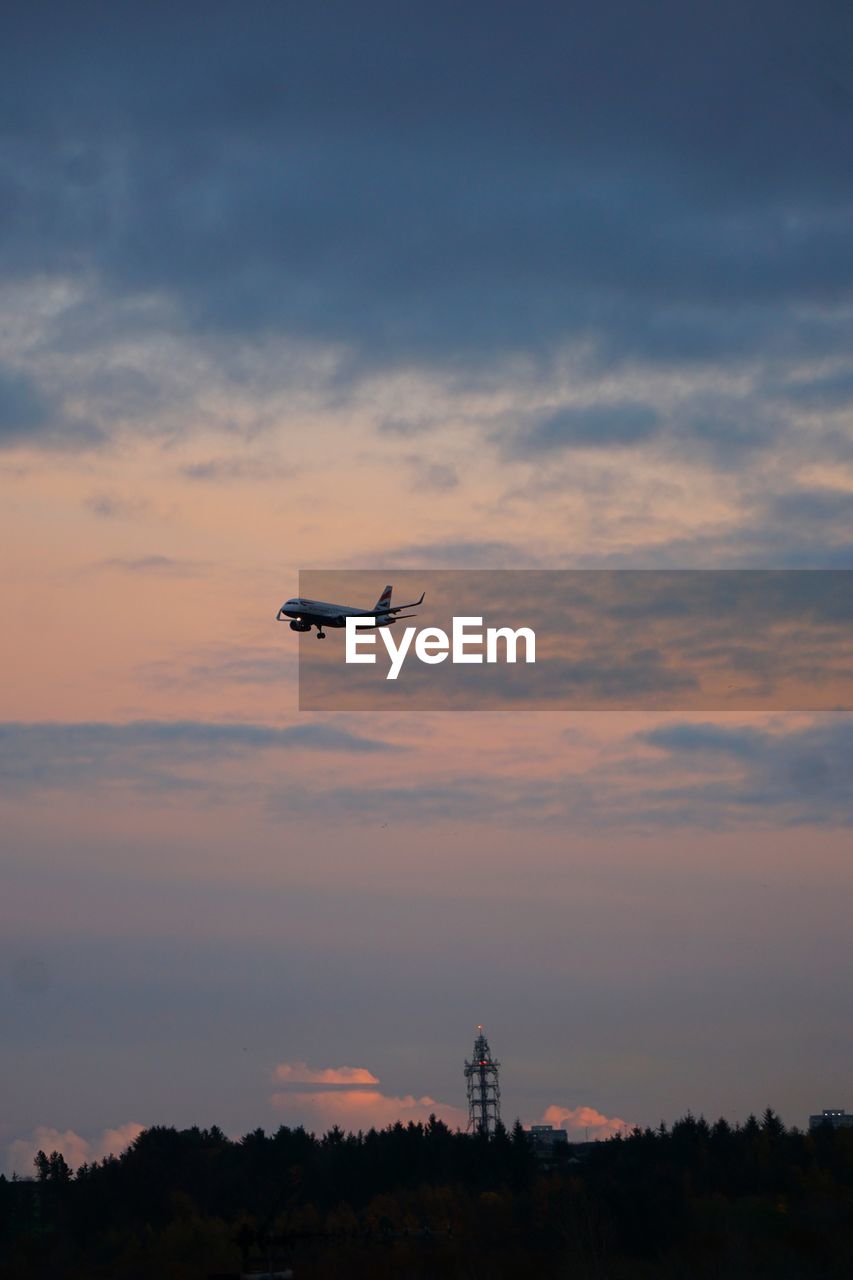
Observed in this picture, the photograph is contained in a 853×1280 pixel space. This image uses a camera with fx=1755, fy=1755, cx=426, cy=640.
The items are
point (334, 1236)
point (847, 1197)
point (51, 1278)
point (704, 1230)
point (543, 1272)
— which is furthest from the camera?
point (847, 1197)

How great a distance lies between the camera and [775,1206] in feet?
609

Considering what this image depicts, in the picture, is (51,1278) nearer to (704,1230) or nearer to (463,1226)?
(463,1226)

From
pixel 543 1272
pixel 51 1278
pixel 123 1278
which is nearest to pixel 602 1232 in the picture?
pixel 543 1272

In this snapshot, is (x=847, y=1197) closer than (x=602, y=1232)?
No

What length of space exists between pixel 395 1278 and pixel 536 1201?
45.0m

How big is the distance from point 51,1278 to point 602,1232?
5738 cm

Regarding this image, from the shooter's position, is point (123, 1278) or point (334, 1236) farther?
point (123, 1278)

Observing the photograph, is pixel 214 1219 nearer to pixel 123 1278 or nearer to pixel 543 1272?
pixel 123 1278

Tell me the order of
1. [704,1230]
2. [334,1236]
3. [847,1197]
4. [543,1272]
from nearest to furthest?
[334,1236]
[543,1272]
[704,1230]
[847,1197]

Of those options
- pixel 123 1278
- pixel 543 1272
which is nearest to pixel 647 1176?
pixel 543 1272

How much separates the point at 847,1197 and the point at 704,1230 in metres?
29.9

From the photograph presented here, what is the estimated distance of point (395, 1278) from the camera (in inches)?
5704

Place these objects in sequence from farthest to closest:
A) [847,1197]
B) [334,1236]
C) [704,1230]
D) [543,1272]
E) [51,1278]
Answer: [847,1197], [51,1278], [704,1230], [543,1272], [334,1236]

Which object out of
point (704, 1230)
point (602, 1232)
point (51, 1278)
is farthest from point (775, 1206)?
point (51, 1278)
